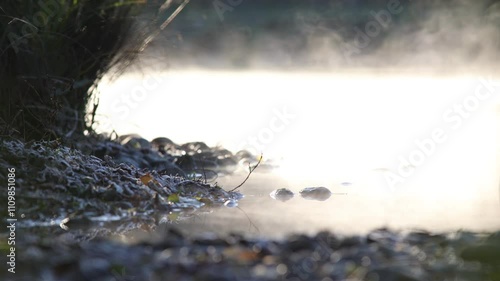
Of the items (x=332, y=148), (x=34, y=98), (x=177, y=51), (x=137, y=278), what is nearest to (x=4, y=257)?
(x=137, y=278)

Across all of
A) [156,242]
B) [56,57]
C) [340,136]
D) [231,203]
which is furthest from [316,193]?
[340,136]

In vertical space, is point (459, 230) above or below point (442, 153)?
below

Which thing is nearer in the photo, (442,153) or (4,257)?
(4,257)

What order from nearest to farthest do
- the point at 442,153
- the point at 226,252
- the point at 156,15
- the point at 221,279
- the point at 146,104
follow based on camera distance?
the point at 221,279, the point at 226,252, the point at 156,15, the point at 442,153, the point at 146,104

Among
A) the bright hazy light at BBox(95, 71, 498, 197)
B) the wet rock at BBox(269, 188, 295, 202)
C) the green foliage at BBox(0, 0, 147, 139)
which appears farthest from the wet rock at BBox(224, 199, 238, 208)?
the green foliage at BBox(0, 0, 147, 139)

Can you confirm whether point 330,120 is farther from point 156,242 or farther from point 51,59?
point 156,242

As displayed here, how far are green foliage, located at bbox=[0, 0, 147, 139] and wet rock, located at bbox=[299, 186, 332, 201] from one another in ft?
3.97

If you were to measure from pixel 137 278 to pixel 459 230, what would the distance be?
150cm

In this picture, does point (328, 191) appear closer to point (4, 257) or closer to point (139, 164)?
point (139, 164)

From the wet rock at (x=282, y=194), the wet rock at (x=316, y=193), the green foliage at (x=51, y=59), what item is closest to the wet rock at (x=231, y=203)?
the wet rock at (x=282, y=194)

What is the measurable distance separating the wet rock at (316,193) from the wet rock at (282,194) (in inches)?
2.4

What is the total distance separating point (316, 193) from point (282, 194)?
0.57 ft

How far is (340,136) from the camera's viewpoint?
7246mm

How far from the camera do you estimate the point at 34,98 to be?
5.21 metres
